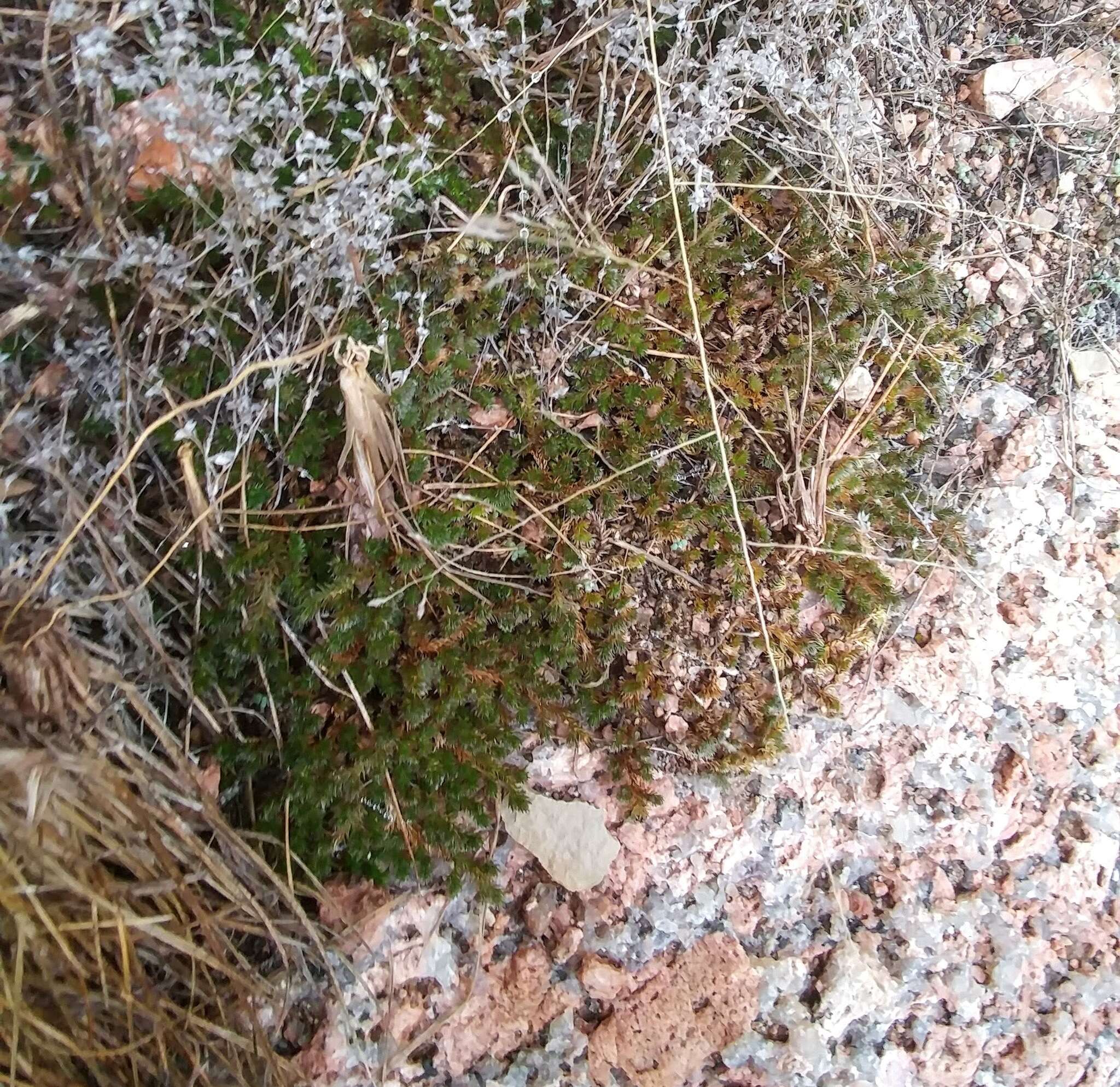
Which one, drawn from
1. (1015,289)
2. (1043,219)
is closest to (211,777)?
(1015,289)

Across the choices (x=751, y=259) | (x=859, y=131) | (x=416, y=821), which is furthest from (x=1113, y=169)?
(x=416, y=821)

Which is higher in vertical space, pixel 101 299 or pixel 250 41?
pixel 250 41

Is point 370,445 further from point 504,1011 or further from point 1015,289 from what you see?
point 1015,289

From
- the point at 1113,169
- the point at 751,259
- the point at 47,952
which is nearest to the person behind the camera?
the point at 47,952

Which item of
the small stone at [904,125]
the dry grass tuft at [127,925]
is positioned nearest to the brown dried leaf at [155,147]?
the dry grass tuft at [127,925]

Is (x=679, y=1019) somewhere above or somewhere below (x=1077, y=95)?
below

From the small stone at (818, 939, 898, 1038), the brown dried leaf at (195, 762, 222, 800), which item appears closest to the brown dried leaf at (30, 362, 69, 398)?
the brown dried leaf at (195, 762, 222, 800)

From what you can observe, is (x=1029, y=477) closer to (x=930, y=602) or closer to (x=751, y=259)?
(x=930, y=602)
